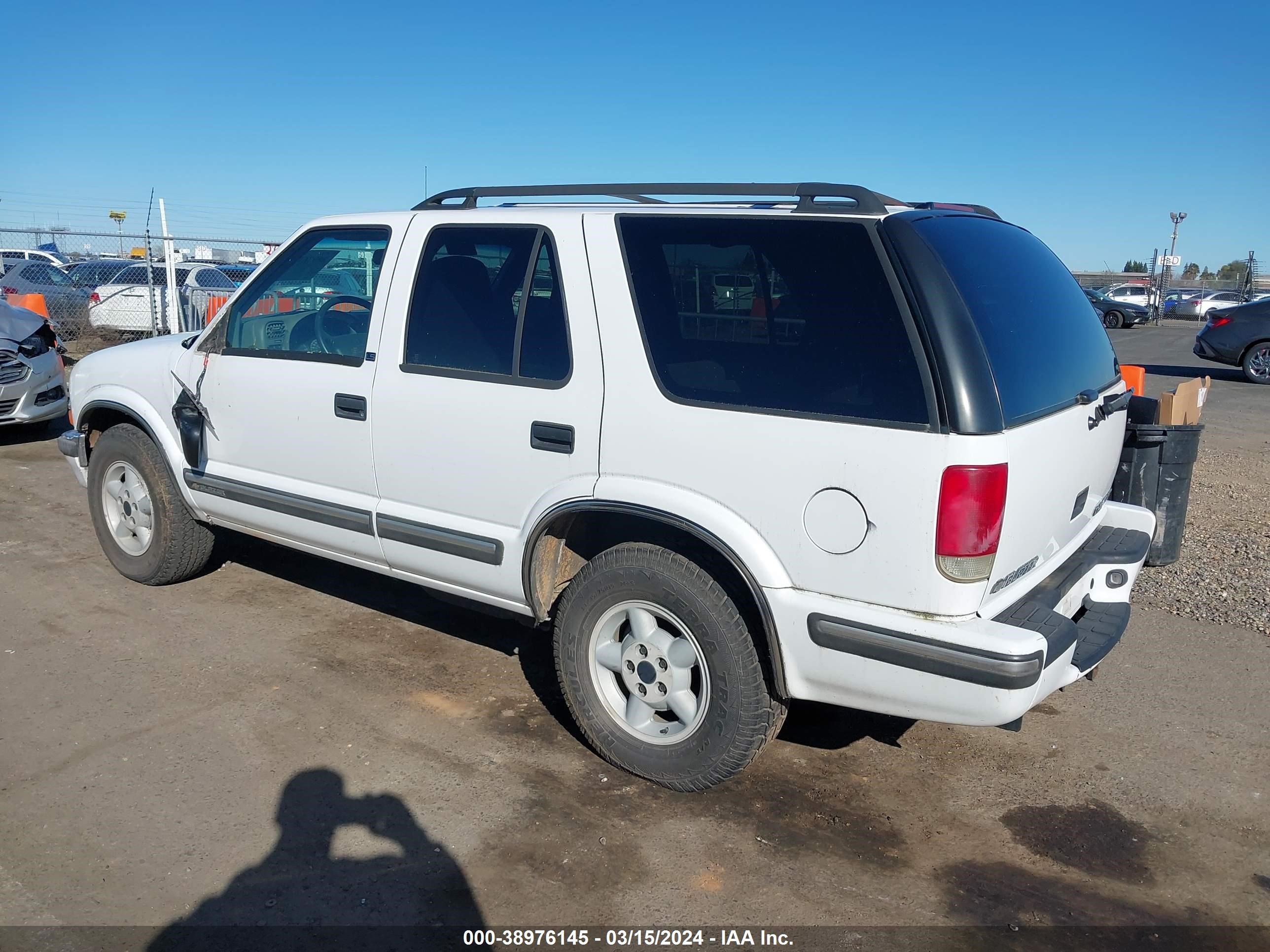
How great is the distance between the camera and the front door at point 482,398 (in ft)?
11.8

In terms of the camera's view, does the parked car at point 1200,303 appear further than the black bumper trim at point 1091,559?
Yes

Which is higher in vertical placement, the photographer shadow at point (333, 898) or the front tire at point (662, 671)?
the front tire at point (662, 671)

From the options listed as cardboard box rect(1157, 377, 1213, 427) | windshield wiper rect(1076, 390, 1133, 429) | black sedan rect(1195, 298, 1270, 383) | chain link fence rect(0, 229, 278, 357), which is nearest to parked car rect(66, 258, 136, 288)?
chain link fence rect(0, 229, 278, 357)

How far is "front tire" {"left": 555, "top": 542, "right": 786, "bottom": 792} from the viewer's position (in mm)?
3344

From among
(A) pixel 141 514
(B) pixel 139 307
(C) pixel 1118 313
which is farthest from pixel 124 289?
(C) pixel 1118 313

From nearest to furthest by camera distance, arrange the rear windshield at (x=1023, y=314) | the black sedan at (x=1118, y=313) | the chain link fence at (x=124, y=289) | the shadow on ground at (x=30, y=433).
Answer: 1. the rear windshield at (x=1023, y=314)
2. the shadow on ground at (x=30, y=433)
3. the chain link fence at (x=124, y=289)
4. the black sedan at (x=1118, y=313)

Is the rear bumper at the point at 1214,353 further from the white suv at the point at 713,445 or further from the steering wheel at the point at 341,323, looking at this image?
the steering wheel at the point at 341,323

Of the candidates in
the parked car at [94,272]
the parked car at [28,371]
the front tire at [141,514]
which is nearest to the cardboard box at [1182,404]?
the front tire at [141,514]

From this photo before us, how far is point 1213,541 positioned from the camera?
664 centimetres

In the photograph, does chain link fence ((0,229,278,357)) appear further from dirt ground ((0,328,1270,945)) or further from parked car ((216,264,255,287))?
dirt ground ((0,328,1270,945))

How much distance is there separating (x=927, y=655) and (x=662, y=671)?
3.21ft

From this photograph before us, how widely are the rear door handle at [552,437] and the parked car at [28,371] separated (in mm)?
7186

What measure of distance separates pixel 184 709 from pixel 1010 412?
333 centimetres

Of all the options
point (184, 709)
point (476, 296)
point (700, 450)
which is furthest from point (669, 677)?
point (184, 709)
